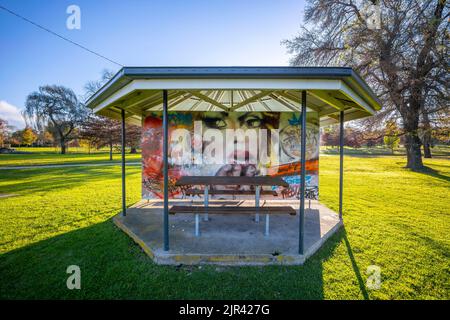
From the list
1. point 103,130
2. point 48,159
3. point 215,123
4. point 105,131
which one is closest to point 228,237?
point 215,123

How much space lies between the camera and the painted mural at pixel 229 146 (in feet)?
23.2

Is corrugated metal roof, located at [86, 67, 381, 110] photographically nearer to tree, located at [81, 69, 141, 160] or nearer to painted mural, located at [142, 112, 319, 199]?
painted mural, located at [142, 112, 319, 199]

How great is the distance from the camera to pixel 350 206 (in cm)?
734

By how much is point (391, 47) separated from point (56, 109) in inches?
1803

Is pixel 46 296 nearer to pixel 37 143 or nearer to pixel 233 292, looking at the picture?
pixel 233 292

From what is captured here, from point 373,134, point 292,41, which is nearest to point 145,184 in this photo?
point 292,41

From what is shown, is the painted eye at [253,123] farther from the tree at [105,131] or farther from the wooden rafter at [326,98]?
the tree at [105,131]

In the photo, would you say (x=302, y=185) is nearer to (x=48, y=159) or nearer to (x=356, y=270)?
(x=356, y=270)

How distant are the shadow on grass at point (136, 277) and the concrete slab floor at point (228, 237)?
0.16 meters

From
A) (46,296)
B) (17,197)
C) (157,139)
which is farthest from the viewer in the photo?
(17,197)

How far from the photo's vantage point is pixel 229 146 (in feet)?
23.5

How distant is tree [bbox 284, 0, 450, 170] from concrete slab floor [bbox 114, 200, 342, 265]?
42.5 feet

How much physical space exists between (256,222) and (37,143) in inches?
3148

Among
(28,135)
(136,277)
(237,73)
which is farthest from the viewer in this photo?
(28,135)
